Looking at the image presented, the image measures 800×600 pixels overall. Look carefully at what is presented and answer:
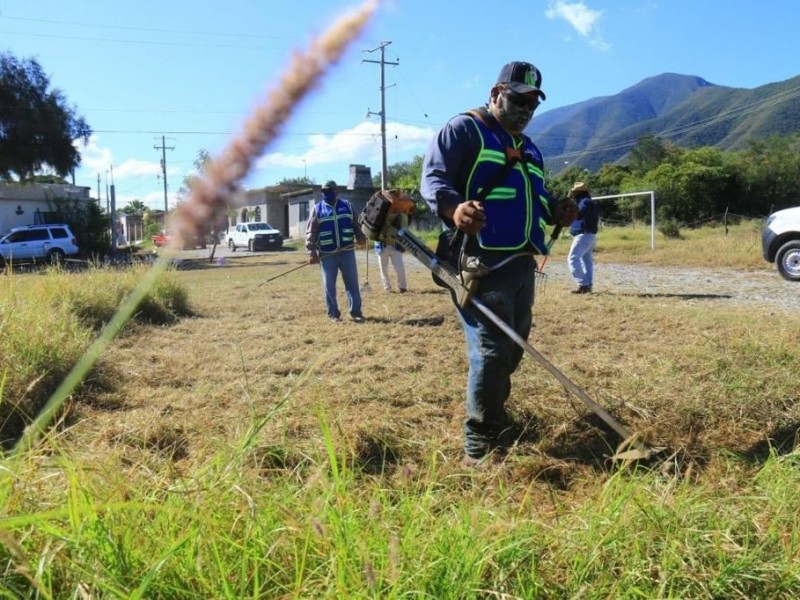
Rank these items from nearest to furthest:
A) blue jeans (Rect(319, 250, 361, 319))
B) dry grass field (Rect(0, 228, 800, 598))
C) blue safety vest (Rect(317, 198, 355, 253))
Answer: dry grass field (Rect(0, 228, 800, 598)), blue jeans (Rect(319, 250, 361, 319)), blue safety vest (Rect(317, 198, 355, 253))

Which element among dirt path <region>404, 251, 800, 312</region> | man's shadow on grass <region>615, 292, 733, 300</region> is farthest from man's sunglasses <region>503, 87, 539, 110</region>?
man's shadow on grass <region>615, 292, 733, 300</region>

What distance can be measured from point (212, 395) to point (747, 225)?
87.4 ft

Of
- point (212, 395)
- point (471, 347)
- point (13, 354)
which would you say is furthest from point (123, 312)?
point (13, 354)

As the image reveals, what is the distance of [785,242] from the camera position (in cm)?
1064

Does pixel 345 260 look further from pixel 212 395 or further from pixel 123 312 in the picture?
pixel 123 312

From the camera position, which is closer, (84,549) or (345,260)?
(84,549)

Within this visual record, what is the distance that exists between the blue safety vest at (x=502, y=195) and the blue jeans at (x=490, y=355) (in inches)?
5.4

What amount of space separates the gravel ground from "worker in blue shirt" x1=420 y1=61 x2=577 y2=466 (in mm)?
5767

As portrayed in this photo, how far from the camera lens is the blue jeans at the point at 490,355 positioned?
2.90 meters

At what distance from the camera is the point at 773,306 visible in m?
7.68

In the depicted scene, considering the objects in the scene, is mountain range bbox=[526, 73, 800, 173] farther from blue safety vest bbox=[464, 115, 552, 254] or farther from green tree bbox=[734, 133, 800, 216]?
blue safety vest bbox=[464, 115, 552, 254]

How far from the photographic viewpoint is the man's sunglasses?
114 inches

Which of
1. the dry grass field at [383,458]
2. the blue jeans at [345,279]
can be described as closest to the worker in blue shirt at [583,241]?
the dry grass field at [383,458]

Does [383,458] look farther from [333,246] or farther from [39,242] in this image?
[39,242]
